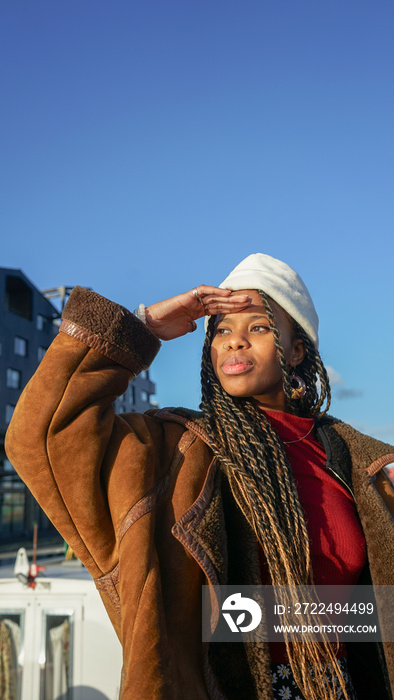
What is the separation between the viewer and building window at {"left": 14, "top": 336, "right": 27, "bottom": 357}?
1191 inches

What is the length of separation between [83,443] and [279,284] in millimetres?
1168

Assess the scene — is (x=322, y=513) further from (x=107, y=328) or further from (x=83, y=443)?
(x=107, y=328)

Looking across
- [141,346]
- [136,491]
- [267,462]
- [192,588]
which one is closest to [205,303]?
[141,346]

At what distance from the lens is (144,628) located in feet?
5.37

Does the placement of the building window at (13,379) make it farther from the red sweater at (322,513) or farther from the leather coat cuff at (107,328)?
the leather coat cuff at (107,328)

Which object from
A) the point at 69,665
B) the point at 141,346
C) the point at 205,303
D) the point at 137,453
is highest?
the point at 205,303

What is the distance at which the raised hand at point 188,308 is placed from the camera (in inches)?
90.5

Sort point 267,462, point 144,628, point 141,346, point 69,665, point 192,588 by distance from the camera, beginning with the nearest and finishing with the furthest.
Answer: point 144,628
point 192,588
point 141,346
point 267,462
point 69,665

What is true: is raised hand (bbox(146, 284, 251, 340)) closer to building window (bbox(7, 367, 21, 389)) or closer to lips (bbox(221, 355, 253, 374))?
lips (bbox(221, 355, 253, 374))

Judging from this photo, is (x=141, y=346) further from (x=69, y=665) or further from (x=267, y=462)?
(x=69, y=665)

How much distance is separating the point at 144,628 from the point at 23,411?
2.57ft

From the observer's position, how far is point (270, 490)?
81.2 inches

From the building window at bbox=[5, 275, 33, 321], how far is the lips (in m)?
30.5
